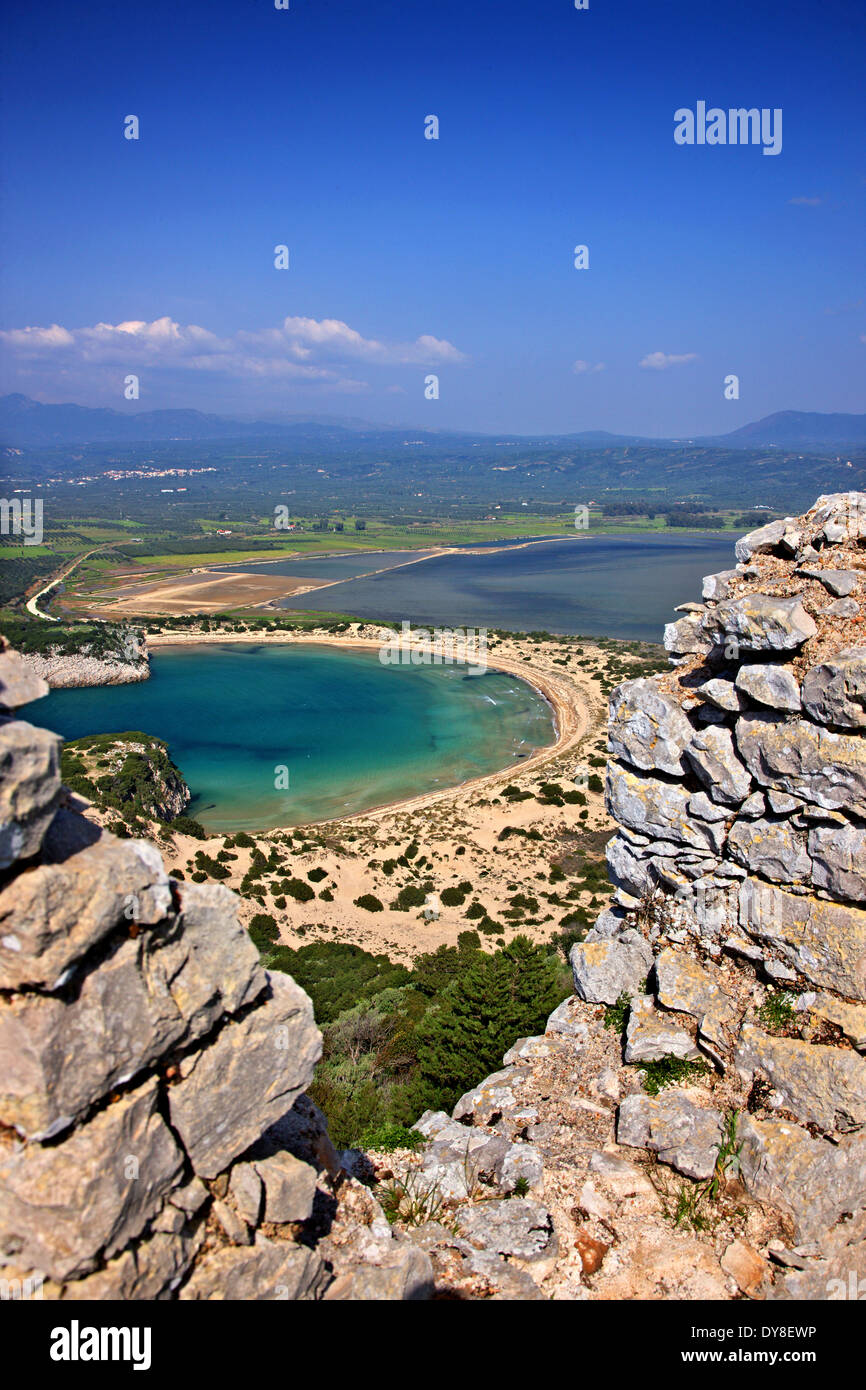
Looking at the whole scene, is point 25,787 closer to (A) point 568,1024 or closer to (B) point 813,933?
(B) point 813,933

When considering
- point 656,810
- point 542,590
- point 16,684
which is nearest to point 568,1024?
point 656,810

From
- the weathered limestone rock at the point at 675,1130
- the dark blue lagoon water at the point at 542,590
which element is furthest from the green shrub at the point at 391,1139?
the dark blue lagoon water at the point at 542,590

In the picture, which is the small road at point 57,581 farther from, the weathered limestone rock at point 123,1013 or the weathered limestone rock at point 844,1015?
the weathered limestone rock at point 844,1015

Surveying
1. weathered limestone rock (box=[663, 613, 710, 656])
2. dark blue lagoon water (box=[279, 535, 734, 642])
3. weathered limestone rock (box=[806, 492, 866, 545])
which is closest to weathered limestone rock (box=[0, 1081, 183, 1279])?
weathered limestone rock (box=[663, 613, 710, 656])

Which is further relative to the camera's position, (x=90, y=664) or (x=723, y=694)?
(x=90, y=664)

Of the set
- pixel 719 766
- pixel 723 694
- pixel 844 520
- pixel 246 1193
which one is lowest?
pixel 246 1193

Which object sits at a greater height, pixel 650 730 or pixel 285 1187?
pixel 650 730
